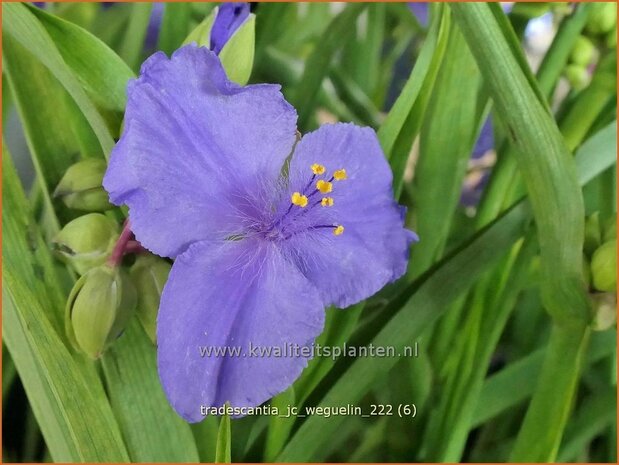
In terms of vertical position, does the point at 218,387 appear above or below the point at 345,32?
below

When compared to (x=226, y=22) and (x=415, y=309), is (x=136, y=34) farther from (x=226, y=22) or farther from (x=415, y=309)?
(x=415, y=309)

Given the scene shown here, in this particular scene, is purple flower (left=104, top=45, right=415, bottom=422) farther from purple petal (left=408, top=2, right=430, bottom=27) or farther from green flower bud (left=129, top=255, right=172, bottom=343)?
purple petal (left=408, top=2, right=430, bottom=27)

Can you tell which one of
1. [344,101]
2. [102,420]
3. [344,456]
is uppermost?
[344,101]

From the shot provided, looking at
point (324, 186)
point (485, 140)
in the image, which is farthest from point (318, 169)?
point (485, 140)

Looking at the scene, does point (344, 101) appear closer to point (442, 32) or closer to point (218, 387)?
point (442, 32)

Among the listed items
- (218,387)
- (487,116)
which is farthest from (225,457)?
(487,116)

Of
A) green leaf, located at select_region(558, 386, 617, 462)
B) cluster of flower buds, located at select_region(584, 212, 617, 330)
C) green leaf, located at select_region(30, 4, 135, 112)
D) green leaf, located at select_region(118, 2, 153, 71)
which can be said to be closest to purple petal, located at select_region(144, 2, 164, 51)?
green leaf, located at select_region(118, 2, 153, 71)
